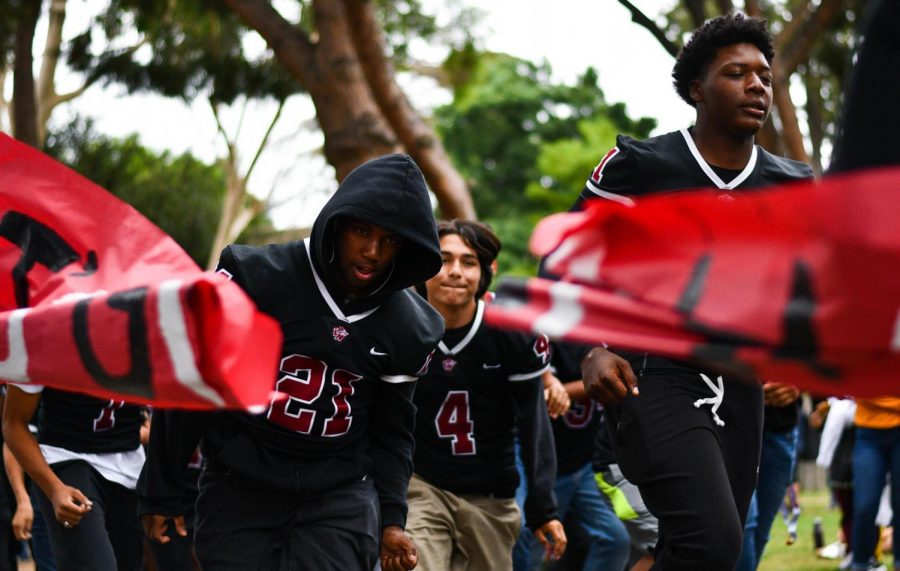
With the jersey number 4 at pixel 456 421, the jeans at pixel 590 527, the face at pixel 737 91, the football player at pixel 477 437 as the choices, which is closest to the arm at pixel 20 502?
the football player at pixel 477 437

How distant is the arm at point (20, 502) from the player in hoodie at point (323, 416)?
298 cm

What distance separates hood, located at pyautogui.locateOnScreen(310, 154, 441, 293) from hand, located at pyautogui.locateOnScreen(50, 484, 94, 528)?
80.3 inches

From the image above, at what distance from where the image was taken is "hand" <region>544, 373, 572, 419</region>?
769 cm

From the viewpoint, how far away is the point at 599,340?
10.7 feet

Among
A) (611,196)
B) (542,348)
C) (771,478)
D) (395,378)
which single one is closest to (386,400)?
(395,378)

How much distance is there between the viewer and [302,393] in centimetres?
500

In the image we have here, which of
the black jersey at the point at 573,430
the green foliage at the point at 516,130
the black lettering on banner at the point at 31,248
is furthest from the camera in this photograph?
the green foliage at the point at 516,130

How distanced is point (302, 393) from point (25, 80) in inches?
539

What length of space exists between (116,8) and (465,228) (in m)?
12.4

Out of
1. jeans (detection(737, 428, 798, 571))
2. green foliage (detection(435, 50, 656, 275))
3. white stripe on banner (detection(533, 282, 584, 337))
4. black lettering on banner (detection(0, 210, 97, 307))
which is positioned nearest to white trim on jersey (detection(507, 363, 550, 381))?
jeans (detection(737, 428, 798, 571))

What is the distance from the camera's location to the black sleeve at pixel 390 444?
211 inches

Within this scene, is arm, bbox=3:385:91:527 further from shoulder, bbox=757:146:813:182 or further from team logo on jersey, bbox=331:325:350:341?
shoulder, bbox=757:146:813:182

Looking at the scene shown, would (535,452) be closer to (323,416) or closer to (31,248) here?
(323,416)

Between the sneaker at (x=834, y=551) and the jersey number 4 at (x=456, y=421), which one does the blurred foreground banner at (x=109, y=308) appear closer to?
the jersey number 4 at (x=456, y=421)
